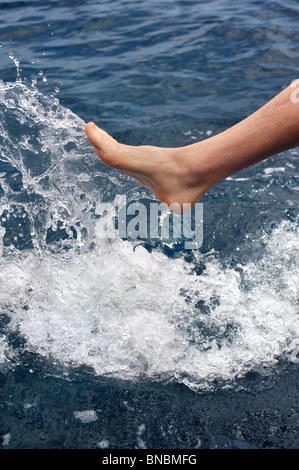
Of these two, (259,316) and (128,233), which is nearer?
(259,316)

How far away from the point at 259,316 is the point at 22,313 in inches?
54.8

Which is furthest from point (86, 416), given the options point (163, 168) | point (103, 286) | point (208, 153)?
point (208, 153)

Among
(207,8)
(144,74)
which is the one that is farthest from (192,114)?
(207,8)

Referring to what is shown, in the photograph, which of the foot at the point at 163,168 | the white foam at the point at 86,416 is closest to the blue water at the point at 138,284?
the white foam at the point at 86,416

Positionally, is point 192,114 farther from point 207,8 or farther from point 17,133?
point 207,8

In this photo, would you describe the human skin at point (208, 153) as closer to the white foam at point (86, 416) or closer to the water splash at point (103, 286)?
the water splash at point (103, 286)

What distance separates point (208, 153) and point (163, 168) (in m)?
0.28

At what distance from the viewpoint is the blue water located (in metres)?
2.34

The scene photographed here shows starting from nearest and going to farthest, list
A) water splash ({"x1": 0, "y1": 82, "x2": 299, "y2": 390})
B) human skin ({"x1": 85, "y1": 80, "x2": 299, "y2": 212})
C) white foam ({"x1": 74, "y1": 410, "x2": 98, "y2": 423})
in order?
human skin ({"x1": 85, "y1": 80, "x2": 299, "y2": 212}), white foam ({"x1": 74, "y1": 410, "x2": 98, "y2": 423}), water splash ({"x1": 0, "y1": 82, "x2": 299, "y2": 390})

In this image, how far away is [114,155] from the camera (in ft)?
8.28

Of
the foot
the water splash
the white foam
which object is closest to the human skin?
the foot

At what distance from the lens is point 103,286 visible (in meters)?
3.17

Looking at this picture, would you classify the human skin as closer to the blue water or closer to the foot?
the foot

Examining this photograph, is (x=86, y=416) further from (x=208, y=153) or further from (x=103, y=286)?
(x=208, y=153)
